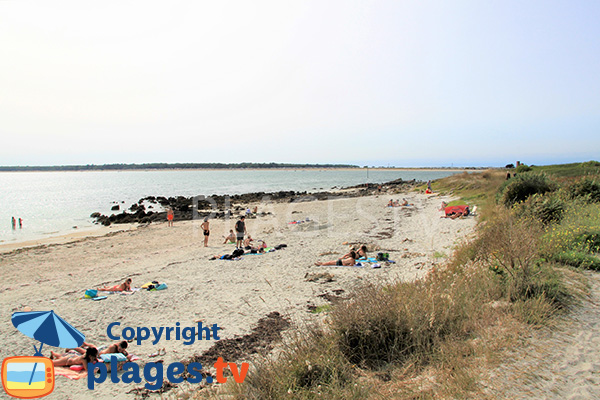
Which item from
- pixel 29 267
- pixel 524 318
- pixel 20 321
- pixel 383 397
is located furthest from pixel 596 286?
pixel 29 267

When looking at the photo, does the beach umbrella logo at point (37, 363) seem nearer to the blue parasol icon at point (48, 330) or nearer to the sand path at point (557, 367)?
the blue parasol icon at point (48, 330)

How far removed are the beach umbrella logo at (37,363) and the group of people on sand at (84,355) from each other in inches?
10.9

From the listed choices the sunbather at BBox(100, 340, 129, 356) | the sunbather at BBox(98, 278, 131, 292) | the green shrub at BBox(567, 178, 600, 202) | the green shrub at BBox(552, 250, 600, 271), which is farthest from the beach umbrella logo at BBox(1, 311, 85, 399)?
the green shrub at BBox(567, 178, 600, 202)

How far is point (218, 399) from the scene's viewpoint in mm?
3535

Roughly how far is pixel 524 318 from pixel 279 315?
4217 mm

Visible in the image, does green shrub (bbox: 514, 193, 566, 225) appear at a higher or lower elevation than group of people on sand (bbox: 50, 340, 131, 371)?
higher

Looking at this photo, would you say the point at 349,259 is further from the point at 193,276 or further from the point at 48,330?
the point at 48,330

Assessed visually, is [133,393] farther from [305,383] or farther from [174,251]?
[174,251]

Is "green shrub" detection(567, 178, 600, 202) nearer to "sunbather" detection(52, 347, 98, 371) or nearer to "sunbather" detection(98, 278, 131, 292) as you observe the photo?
"sunbather" detection(52, 347, 98, 371)

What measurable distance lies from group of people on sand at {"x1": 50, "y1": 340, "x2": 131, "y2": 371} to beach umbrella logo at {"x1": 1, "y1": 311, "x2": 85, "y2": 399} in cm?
28

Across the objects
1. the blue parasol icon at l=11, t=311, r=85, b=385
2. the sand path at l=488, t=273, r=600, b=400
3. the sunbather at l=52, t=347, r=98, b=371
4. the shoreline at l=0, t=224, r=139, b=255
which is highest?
the sand path at l=488, t=273, r=600, b=400

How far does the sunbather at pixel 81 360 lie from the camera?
529 cm

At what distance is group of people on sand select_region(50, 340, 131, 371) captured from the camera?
530cm

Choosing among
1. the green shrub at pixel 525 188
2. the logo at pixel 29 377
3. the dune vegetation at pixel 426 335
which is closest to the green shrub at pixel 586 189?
the green shrub at pixel 525 188
